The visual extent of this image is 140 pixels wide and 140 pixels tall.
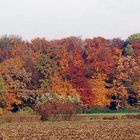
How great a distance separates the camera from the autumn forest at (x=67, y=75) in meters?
73.6

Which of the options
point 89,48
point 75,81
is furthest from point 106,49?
point 75,81

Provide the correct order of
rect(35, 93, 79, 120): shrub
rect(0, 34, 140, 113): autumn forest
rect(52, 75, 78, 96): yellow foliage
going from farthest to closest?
rect(52, 75, 78, 96): yellow foliage < rect(0, 34, 140, 113): autumn forest < rect(35, 93, 79, 120): shrub

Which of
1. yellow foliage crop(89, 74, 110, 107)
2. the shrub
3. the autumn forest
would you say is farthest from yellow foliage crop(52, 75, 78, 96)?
the shrub

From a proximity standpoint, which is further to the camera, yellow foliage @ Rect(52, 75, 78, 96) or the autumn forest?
yellow foliage @ Rect(52, 75, 78, 96)

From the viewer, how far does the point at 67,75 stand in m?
79.1

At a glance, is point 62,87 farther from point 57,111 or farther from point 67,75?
point 57,111

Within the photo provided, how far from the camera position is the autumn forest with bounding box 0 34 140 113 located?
73625mm

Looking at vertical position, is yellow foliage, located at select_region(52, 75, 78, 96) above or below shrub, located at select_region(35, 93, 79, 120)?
above

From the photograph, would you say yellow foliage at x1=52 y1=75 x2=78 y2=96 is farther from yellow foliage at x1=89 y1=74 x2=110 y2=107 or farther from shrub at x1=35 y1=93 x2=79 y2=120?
shrub at x1=35 y1=93 x2=79 y2=120

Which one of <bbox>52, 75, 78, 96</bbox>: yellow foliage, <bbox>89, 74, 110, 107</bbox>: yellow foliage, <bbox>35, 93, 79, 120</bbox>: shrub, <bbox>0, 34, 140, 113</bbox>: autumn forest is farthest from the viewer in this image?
<bbox>89, 74, 110, 107</bbox>: yellow foliage

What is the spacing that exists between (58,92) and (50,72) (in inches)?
108

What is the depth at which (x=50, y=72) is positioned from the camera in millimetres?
76062

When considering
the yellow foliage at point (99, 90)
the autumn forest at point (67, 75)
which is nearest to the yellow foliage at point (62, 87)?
the autumn forest at point (67, 75)

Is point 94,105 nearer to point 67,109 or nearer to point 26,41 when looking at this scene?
point 26,41
